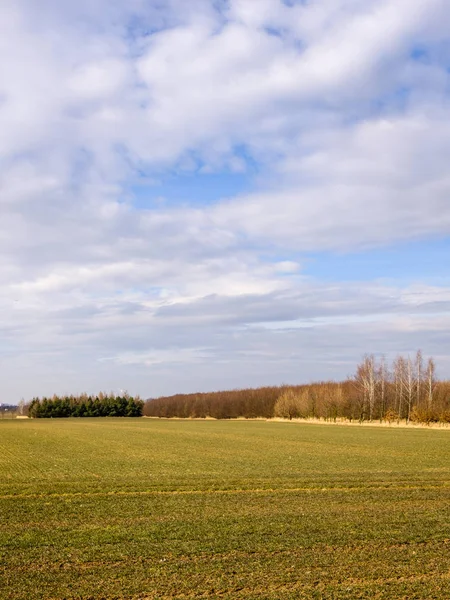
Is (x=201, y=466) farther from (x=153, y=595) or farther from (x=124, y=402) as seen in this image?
(x=124, y=402)

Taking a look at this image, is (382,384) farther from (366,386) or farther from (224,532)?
(224,532)

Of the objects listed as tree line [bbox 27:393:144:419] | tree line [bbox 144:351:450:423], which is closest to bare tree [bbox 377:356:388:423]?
tree line [bbox 144:351:450:423]

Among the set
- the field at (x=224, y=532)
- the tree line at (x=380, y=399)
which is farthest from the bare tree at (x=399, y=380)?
the field at (x=224, y=532)

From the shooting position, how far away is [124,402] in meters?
189

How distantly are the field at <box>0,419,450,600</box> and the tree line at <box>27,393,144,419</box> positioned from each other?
15657 centimetres

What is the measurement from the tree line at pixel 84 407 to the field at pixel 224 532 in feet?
514

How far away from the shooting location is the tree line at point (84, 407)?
182 meters

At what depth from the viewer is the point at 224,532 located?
1498 centimetres

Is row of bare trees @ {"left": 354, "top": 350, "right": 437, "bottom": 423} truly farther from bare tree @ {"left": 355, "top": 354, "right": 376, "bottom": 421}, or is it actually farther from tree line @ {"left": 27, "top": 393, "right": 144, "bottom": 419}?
tree line @ {"left": 27, "top": 393, "right": 144, "bottom": 419}

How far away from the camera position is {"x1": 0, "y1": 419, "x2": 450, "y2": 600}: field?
10461 millimetres

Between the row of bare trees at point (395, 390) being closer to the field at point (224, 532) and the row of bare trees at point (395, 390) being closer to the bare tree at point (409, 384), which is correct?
the bare tree at point (409, 384)

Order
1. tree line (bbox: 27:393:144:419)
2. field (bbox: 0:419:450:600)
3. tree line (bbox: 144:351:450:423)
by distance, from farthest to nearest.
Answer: tree line (bbox: 27:393:144:419) < tree line (bbox: 144:351:450:423) < field (bbox: 0:419:450:600)

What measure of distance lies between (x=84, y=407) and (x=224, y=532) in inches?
6852

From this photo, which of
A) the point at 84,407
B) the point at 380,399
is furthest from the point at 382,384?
the point at 84,407
